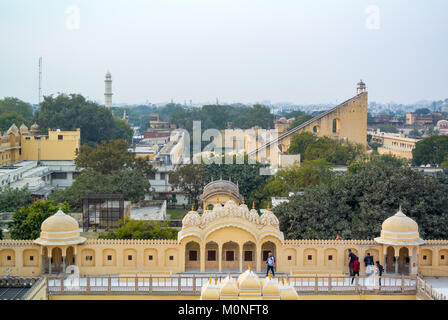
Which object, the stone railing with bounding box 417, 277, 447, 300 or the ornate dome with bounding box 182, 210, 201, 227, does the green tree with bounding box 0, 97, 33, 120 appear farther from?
the stone railing with bounding box 417, 277, 447, 300

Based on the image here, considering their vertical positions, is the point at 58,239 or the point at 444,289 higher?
the point at 58,239

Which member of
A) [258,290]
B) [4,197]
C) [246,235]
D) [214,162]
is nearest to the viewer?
[258,290]

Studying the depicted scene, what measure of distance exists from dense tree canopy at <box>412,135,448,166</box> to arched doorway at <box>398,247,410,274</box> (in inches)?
1491

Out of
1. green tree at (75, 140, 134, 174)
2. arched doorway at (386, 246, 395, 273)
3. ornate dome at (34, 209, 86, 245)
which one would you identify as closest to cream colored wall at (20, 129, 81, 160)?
green tree at (75, 140, 134, 174)

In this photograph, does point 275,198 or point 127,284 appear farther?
point 275,198

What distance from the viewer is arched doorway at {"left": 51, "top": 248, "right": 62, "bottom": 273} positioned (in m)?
22.9

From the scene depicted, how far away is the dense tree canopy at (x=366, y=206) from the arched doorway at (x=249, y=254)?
3.31 m

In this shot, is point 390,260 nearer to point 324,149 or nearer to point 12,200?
point 12,200

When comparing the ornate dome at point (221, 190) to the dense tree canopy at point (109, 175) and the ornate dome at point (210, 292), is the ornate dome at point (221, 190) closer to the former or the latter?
the dense tree canopy at point (109, 175)
